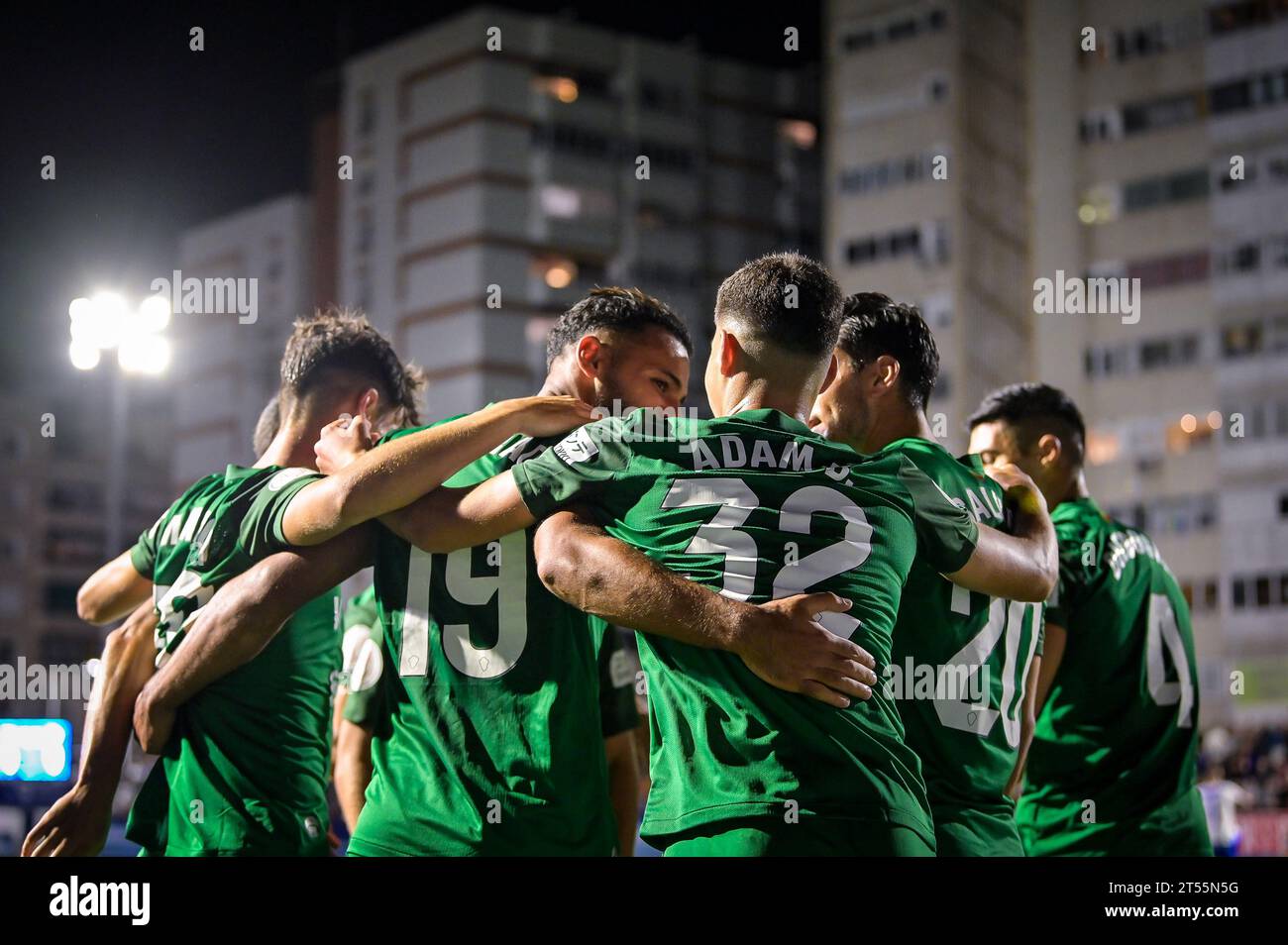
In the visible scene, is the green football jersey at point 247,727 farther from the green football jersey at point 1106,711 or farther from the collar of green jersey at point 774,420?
the green football jersey at point 1106,711

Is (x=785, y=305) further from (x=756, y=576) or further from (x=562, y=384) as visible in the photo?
(x=562, y=384)

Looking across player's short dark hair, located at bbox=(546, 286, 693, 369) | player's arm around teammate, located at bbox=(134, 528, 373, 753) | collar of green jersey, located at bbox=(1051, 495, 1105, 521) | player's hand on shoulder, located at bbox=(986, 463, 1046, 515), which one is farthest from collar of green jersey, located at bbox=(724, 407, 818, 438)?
collar of green jersey, located at bbox=(1051, 495, 1105, 521)

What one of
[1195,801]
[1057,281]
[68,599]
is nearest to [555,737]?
[1195,801]

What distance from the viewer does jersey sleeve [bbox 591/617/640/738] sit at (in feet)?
14.3

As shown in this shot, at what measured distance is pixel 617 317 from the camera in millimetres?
4246

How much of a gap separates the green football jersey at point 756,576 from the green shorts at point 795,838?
2 cm

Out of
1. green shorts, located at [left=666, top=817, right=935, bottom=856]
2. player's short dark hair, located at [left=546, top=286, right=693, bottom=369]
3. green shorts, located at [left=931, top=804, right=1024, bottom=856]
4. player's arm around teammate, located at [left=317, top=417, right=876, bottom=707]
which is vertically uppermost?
player's short dark hair, located at [left=546, top=286, right=693, bottom=369]

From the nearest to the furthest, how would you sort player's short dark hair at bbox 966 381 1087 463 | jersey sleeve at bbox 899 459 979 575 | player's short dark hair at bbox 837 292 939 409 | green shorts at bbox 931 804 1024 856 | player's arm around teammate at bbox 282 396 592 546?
jersey sleeve at bbox 899 459 979 575, player's arm around teammate at bbox 282 396 592 546, green shorts at bbox 931 804 1024 856, player's short dark hair at bbox 837 292 939 409, player's short dark hair at bbox 966 381 1087 463

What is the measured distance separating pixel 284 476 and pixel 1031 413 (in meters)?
2.74

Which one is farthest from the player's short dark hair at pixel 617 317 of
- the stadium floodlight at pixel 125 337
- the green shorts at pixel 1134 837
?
the stadium floodlight at pixel 125 337

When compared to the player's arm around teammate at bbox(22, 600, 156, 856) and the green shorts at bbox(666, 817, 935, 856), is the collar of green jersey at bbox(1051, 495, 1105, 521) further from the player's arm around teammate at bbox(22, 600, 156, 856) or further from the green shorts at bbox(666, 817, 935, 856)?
the player's arm around teammate at bbox(22, 600, 156, 856)

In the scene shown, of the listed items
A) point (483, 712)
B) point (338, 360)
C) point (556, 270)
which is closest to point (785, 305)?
point (483, 712)

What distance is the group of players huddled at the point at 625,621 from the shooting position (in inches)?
129

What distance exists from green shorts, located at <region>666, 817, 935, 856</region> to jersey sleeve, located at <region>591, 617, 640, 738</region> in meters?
1.11
